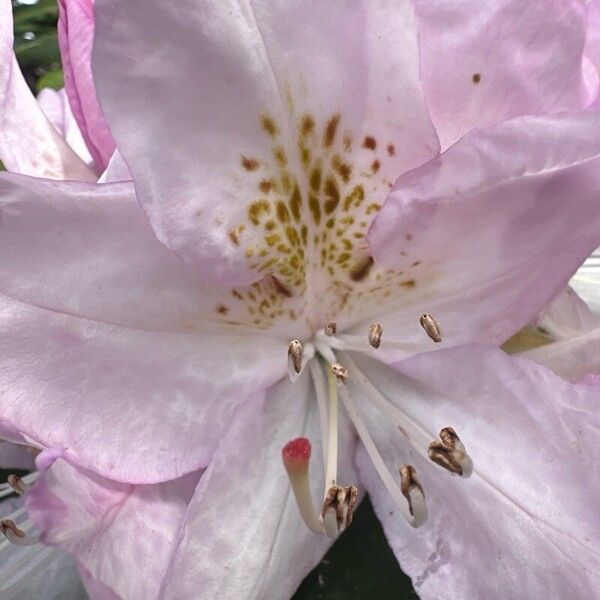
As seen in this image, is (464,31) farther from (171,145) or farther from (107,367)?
(107,367)

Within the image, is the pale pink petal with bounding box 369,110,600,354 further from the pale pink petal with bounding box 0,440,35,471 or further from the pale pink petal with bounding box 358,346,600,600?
the pale pink petal with bounding box 0,440,35,471

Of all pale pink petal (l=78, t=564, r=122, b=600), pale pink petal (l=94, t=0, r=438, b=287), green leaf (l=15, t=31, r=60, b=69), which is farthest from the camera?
green leaf (l=15, t=31, r=60, b=69)

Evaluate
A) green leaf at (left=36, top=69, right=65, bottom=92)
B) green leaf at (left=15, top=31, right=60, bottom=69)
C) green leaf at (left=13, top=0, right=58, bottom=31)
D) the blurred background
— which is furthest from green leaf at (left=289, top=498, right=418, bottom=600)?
green leaf at (left=13, top=0, right=58, bottom=31)

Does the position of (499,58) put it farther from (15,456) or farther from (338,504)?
(15,456)

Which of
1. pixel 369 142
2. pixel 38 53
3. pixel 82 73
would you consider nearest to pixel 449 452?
pixel 369 142

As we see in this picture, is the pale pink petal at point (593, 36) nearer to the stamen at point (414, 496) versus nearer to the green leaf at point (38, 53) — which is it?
the stamen at point (414, 496)

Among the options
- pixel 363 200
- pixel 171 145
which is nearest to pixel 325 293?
pixel 363 200

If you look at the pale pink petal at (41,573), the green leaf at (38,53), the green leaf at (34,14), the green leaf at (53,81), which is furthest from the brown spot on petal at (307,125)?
the green leaf at (34,14)
